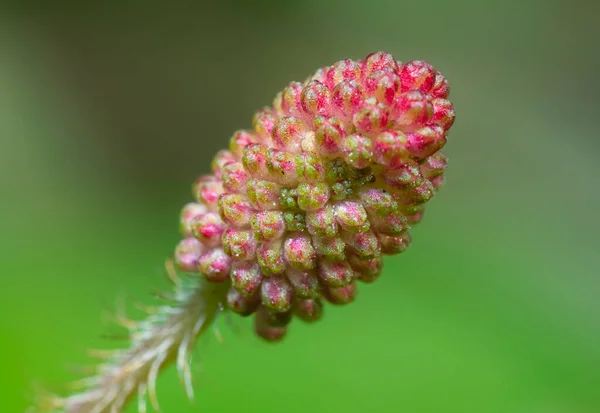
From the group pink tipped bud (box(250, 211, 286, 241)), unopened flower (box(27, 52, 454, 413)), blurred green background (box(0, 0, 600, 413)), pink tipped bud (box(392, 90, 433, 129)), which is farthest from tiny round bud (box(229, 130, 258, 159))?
blurred green background (box(0, 0, 600, 413))

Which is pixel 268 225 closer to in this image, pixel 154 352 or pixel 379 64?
pixel 379 64

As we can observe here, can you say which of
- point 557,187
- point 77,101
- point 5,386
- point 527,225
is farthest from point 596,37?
point 5,386

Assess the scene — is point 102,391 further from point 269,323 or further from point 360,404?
point 360,404

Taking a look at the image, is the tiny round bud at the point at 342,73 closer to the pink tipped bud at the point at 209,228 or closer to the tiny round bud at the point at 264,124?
the tiny round bud at the point at 264,124

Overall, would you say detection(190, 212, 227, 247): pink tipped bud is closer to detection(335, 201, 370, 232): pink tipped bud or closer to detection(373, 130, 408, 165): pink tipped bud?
detection(335, 201, 370, 232): pink tipped bud

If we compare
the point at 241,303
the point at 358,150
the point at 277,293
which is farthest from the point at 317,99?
the point at 241,303

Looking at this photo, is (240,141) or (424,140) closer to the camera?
(424,140)

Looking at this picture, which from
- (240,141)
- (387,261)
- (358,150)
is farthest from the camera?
(387,261)
